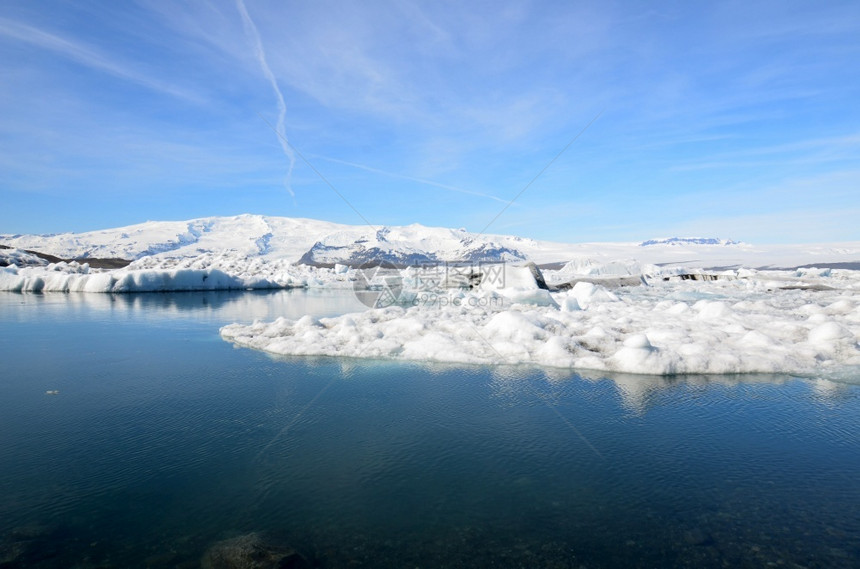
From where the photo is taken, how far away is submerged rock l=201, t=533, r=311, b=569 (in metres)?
3.38

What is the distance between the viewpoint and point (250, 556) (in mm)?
3459

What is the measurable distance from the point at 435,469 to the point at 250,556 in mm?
1993

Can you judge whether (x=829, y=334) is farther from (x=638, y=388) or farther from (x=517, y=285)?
(x=517, y=285)

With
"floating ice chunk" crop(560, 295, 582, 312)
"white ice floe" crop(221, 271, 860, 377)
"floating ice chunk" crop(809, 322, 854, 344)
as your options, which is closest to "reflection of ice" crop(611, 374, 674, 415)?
"white ice floe" crop(221, 271, 860, 377)

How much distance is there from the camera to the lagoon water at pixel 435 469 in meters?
3.67

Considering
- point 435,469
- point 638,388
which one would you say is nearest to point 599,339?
point 638,388

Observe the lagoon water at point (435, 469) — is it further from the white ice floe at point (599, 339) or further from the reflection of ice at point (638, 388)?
the white ice floe at point (599, 339)

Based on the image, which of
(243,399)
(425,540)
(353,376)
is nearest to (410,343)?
(353,376)

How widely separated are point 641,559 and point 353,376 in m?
6.12

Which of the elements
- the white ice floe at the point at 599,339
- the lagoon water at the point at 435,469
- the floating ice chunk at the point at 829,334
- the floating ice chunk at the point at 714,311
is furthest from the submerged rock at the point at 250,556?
the floating ice chunk at the point at 714,311

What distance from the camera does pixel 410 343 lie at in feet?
35.0

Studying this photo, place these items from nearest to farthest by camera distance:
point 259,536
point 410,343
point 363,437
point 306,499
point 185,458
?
point 259,536 < point 306,499 < point 185,458 < point 363,437 < point 410,343

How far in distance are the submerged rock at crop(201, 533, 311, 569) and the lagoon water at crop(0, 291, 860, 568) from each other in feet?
0.30

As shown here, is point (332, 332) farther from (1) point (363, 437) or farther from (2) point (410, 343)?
(1) point (363, 437)
